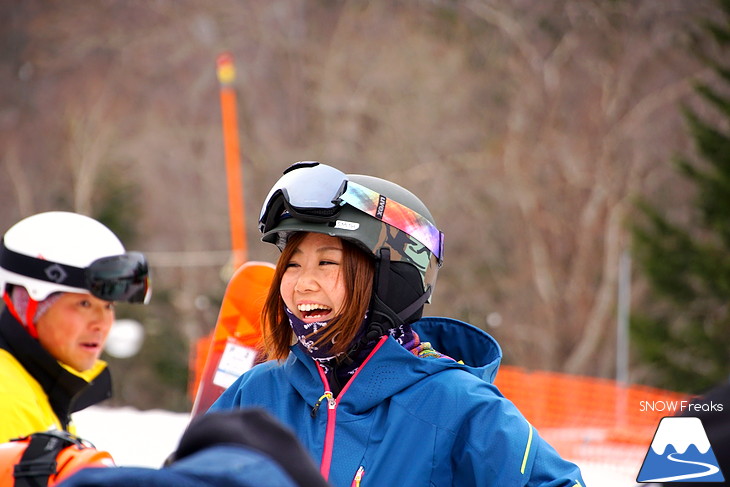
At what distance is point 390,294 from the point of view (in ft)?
8.59

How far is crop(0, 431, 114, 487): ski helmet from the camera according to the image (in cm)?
181

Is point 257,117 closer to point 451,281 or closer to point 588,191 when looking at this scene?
point 451,281

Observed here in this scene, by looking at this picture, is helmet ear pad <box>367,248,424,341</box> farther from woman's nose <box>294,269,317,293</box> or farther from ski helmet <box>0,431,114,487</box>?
ski helmet <box>0,431,114,487</box>

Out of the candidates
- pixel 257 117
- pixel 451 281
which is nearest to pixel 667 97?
pixel 451 281

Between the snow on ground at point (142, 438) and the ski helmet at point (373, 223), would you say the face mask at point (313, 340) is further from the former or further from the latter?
the snow on ground at point (142, 438)

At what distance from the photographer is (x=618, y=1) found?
2859 centimetres

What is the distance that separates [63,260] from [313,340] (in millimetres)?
1374

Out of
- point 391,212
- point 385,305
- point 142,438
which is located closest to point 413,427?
point 385,305

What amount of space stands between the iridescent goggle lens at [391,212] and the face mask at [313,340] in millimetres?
340

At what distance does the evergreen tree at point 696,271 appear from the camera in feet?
68.6

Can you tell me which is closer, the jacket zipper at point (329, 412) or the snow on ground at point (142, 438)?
the jacket zipper at point (329, 412)

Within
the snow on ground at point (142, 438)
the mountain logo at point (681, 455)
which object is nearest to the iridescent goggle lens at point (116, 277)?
the mountain logo at point (681, 455)

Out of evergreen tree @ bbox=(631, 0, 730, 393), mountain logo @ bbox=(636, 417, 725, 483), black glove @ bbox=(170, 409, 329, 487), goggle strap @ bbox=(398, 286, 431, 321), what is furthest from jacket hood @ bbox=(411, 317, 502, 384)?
evergreen tree @ bbox=(631, 0, 730, 393)

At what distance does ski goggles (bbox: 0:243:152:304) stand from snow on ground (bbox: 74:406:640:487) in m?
3.40
